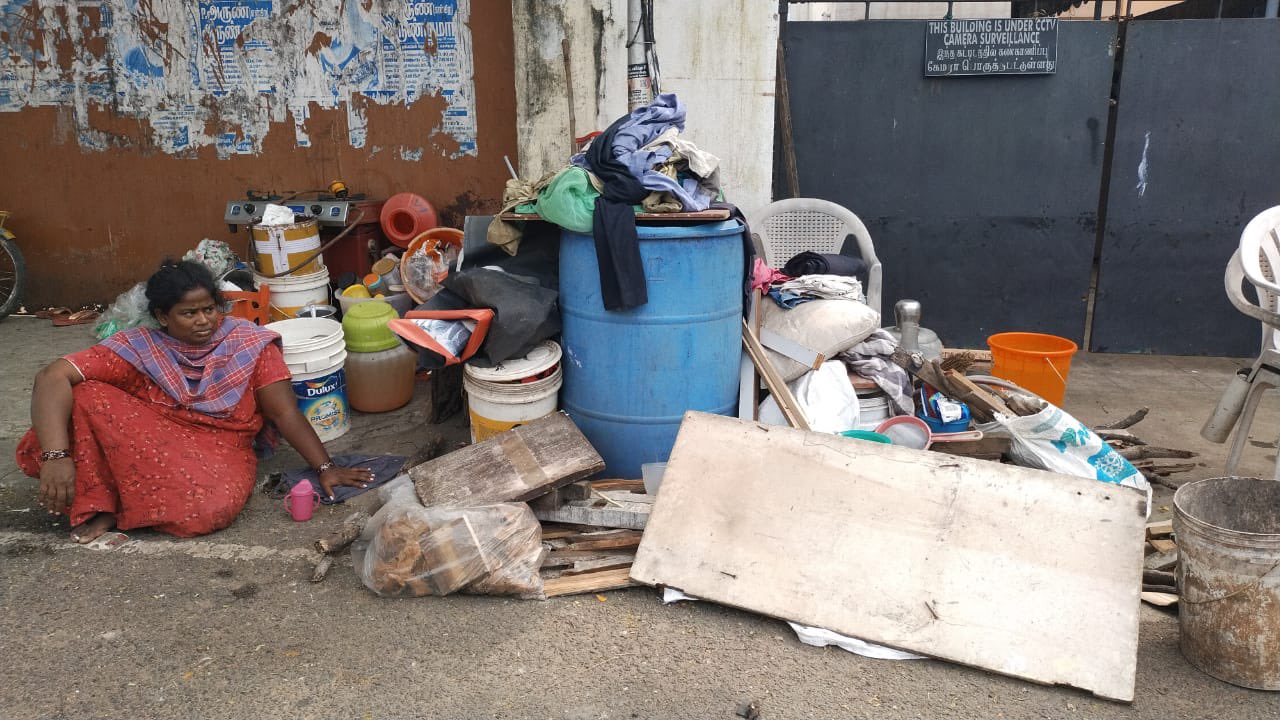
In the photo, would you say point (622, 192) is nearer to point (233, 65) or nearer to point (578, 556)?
point (578, 556)

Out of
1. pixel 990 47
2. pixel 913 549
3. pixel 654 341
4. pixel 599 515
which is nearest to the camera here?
pixel 913 549

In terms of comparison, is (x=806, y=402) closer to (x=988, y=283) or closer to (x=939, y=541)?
(x=939, y=541)

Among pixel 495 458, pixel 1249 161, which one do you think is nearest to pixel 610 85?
pixel 495 458

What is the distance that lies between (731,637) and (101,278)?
6.38 m

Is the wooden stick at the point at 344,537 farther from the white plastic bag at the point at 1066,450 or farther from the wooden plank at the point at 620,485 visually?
the white plastic bag at the point at 1066,450

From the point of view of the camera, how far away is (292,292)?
18.7 feet

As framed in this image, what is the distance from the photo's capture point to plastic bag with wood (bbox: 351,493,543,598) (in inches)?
122

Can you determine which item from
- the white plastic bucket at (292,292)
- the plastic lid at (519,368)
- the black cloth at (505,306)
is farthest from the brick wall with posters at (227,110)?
the plastic lid at (519,368)

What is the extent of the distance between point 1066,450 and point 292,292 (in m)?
4.58

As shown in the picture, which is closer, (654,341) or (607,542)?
(607,542)

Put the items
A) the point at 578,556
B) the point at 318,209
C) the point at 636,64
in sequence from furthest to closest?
the point at 318,209 → the point at 636,64 → the point at 578,556

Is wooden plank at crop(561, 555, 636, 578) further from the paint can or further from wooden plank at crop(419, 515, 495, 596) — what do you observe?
the paint can

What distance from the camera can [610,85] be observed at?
5.40 m

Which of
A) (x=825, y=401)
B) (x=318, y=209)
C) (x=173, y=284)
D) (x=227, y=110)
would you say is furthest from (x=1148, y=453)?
(x=227, y=110)
